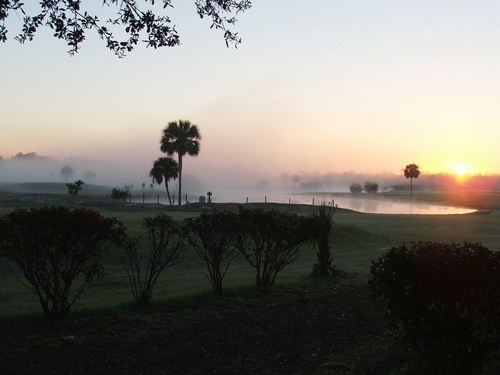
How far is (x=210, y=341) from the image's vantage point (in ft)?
25.1

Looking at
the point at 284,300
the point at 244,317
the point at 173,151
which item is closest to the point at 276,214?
the point at 284,300

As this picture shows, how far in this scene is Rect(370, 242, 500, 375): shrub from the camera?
450 cm

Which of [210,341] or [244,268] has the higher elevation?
[210,341]

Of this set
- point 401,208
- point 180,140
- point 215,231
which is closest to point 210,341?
point 215,231

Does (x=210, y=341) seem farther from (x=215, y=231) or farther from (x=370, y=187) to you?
(x=370, y=187)

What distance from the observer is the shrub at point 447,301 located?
4.50m

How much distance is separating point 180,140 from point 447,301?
197ft

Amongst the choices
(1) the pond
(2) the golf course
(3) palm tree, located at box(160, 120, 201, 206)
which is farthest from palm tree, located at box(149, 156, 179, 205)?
(2) the golf course

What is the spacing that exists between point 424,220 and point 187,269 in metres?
27.5

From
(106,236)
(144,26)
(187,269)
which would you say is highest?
(144,26)

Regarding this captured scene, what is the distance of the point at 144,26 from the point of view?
364 inches

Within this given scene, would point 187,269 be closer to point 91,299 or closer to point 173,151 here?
point 91,299

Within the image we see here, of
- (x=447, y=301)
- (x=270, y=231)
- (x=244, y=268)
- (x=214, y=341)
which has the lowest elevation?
(x=244, y=268)

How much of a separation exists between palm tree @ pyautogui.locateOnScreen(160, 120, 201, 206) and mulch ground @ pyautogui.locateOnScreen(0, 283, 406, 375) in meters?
54.3
